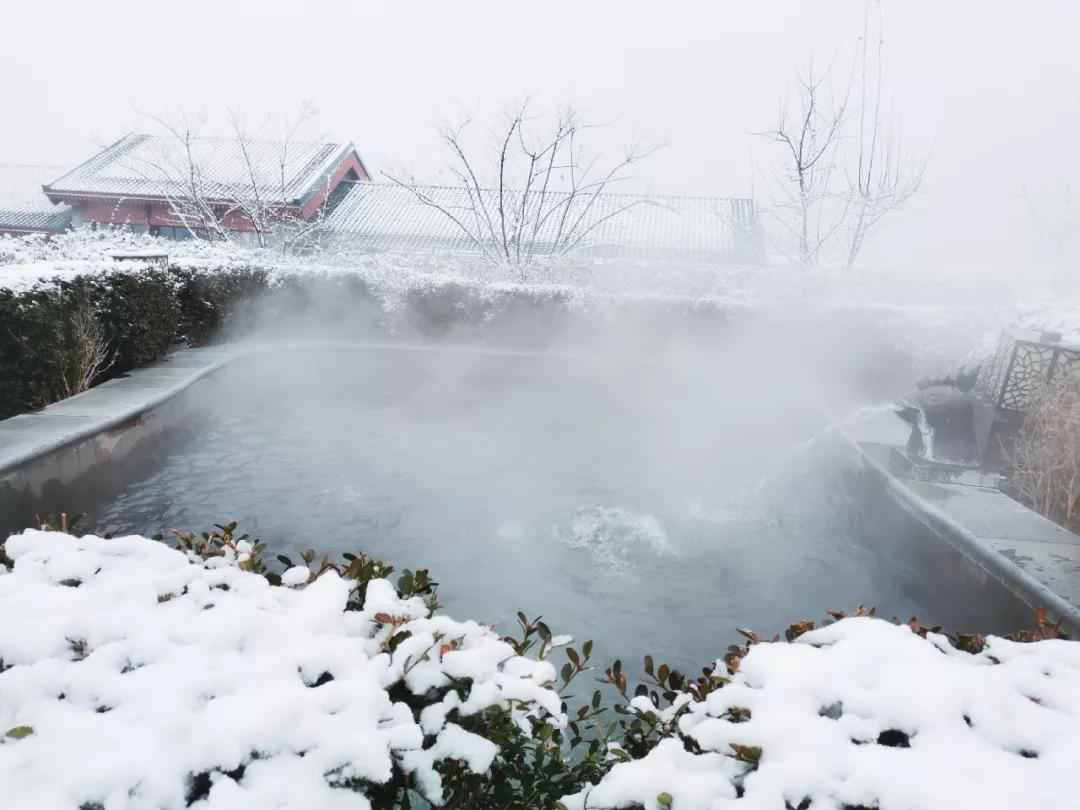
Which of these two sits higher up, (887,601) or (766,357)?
(766,357)

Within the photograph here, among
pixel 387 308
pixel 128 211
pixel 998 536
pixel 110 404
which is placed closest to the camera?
pixel 998 536

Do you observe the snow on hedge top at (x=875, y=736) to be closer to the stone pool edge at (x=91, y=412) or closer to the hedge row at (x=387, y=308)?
the stone pool edge at (x=91, y=412)

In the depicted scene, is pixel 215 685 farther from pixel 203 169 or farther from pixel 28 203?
pixel 28 203

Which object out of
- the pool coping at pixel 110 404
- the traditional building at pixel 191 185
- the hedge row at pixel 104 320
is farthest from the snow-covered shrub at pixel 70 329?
the traditional building at pixel 191 185

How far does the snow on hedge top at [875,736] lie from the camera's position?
138 centimetres

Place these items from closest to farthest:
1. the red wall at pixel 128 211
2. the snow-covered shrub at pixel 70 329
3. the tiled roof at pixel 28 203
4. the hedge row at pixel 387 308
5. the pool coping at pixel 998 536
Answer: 1. the pool coping at pixel 998 536
2. the snow-covered shrub at pixel 70 329
3. the hedge row at pixel 387 308
4. the red wall at pixel 128 211
5. the tiled roof at pixel 28 203

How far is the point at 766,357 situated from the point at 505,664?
12.4m

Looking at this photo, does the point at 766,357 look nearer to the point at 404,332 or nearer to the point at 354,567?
the point at 404,332

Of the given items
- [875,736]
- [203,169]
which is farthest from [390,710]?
A: [203,169]

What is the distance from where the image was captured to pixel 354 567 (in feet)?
7.11

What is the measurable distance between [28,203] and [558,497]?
2849 centimetres

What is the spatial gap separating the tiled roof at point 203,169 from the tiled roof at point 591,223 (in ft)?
6.14

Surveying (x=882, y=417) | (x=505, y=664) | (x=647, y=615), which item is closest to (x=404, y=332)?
(x=882, y=417)

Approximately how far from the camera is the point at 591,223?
25250 mm
